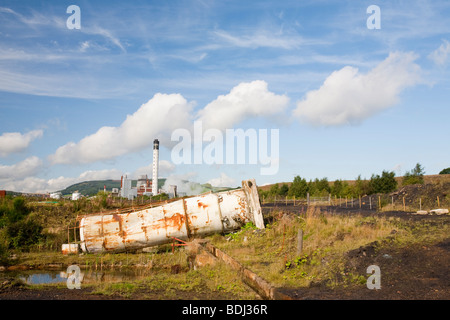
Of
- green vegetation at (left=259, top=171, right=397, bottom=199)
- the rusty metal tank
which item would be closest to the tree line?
green vegetation at (left=259, top=171, right=397, bottom=199)

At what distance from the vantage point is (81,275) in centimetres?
1239

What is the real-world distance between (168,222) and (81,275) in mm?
4425

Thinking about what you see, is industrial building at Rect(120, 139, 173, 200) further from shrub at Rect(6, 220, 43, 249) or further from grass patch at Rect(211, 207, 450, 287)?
grass patch at Rect(211, 207, 450, 287)

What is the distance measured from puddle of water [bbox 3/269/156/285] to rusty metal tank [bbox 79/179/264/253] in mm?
2454

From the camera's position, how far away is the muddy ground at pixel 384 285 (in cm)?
735

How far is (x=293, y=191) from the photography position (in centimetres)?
5594

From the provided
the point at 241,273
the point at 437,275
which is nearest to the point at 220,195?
the point at 241,273

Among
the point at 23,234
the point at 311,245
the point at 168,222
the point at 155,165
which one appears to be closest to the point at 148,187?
the point at 155,165

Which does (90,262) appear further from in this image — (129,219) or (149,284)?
(149,284)

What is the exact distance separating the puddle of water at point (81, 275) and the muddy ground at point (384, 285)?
2.99 meters

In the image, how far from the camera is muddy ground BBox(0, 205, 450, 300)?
735 centimetres

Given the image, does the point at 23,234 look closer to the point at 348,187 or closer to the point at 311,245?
the point at 311,245
